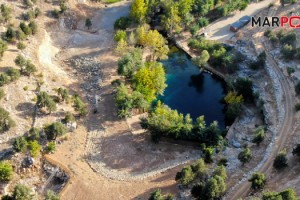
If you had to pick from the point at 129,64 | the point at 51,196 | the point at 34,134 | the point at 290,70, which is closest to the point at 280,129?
the point at 290,70

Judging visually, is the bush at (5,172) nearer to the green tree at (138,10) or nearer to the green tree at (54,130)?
the green tree at (54,130)

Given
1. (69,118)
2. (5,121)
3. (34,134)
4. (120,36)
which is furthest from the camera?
(120,36)

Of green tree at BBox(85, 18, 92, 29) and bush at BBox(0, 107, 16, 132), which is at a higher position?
green tree at BBox(85, 18, 92, 29)

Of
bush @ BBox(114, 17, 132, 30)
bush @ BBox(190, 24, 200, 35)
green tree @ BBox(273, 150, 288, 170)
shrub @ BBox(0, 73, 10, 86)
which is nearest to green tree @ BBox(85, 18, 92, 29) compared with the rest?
bush @ BBox(114, 17, 132, 30)

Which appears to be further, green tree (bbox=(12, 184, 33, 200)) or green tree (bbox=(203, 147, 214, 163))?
green tree (bbox=(203, 147, 214, 163))

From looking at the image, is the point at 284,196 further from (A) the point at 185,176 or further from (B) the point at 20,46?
(B) the point at 20,46

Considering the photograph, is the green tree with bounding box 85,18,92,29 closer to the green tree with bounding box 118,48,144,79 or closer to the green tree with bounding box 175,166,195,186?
the green tree with bounding box 118,48,144,79

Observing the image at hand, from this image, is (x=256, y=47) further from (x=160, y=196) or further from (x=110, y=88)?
(x=160, y=196)
